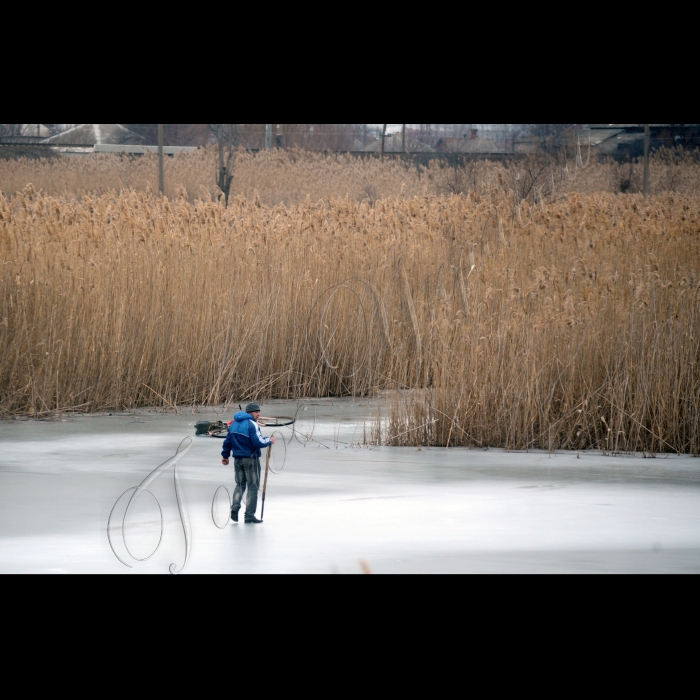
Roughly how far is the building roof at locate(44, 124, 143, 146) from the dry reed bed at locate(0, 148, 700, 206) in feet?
4.87

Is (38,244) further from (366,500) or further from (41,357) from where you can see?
(366,500)

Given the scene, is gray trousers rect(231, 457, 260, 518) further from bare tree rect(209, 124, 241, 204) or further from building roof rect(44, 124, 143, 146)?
building roof rect(44, 124, 143, 146)

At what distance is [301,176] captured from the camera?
76.3 ft

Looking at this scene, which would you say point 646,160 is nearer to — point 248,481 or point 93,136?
point 248,481

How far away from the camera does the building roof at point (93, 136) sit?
1014 inches

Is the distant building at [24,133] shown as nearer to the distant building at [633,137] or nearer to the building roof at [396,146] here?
the building roof at [396,146]

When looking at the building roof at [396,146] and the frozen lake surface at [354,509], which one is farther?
the building roof at [396,146]

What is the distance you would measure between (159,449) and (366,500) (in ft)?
5.68

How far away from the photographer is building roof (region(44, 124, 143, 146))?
2577 cm

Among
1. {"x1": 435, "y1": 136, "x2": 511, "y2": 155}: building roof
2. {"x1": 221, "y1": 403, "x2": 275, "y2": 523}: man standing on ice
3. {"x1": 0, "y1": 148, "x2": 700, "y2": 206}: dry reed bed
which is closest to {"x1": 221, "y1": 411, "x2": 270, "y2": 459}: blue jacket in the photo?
{"x1": 221, "y1": 403, "x2": 275, "y2": 523}: man standing on ice

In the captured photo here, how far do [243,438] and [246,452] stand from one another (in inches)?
2.2

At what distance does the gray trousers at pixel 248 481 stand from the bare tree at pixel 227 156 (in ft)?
54.0

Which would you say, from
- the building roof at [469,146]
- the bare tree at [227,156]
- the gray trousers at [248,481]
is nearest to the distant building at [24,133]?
the bare tree at [227,156]

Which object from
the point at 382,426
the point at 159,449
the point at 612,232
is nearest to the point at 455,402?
the point at 382,426
